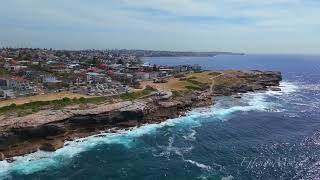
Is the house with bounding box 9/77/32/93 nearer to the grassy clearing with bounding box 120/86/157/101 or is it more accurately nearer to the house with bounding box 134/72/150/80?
the grassy clearing with bounding box 120/86/157/101

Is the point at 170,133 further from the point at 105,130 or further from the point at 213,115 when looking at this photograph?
the point at 213,115

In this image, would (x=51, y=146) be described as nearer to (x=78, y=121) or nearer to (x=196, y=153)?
(x=78, y=121)

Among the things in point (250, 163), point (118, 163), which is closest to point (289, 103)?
point (250, 163)

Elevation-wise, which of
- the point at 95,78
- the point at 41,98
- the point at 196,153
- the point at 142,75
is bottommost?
the point at 196,153

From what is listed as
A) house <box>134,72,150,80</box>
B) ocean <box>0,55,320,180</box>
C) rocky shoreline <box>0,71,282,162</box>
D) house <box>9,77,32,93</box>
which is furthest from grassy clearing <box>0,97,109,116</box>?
house <box>134,72,150,80</box>

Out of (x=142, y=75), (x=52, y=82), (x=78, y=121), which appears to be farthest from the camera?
(x=142, y=75)

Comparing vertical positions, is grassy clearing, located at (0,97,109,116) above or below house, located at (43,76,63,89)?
below

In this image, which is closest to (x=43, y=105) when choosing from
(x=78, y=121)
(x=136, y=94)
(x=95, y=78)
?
(x=78, y=121)

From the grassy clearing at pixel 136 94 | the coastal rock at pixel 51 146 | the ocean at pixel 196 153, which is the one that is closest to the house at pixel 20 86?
the grassy clearing at pixel 136 94
